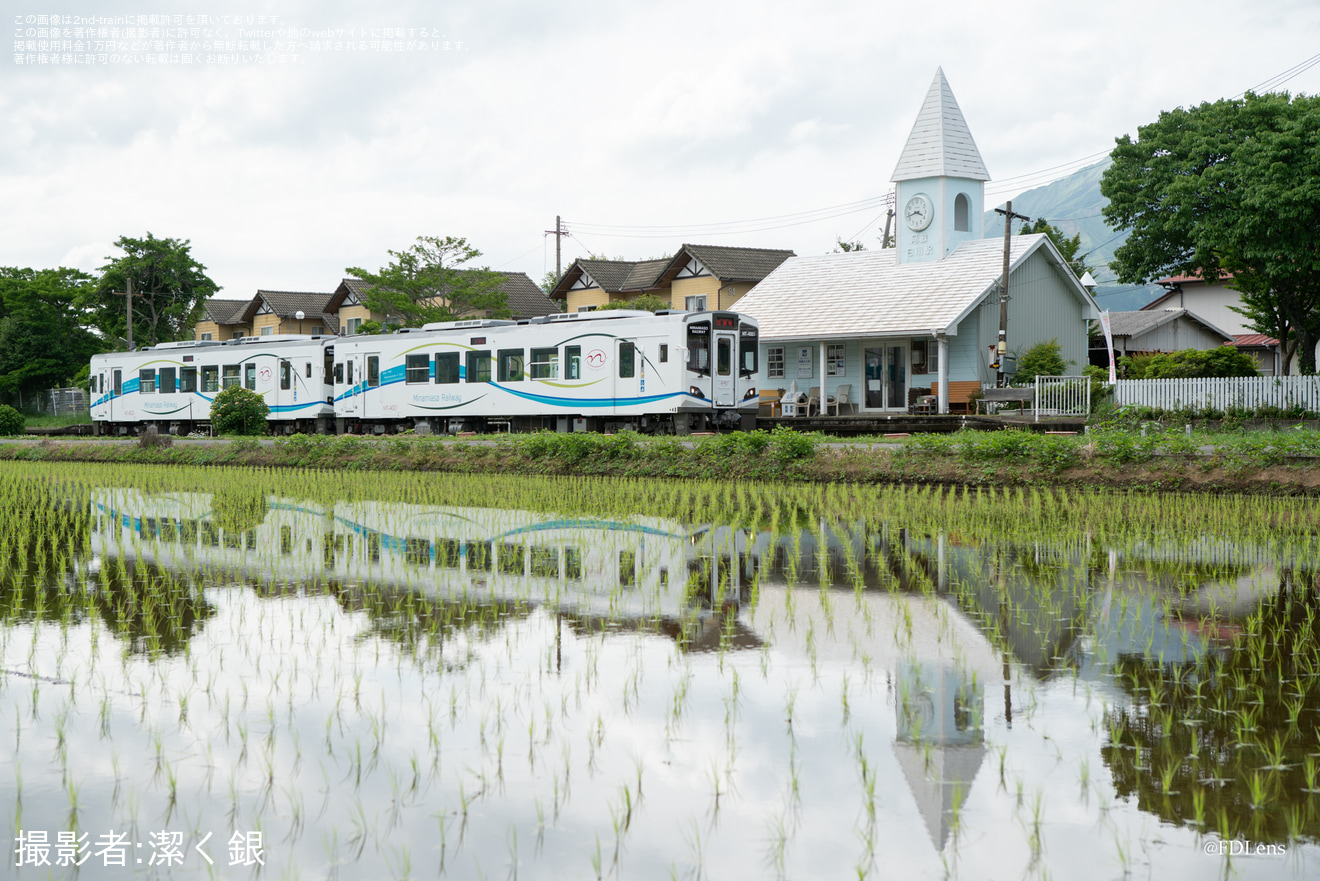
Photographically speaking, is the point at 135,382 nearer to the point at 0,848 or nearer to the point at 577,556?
the point at 577,556

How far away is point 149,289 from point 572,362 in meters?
40.1

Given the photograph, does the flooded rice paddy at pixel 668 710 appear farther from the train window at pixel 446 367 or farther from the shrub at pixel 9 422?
the shrub at pixel 9 422

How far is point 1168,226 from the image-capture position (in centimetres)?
2569

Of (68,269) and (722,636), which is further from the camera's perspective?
(68,269)

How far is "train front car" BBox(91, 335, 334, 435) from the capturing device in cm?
3478

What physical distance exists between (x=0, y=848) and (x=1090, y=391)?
26.6 meters

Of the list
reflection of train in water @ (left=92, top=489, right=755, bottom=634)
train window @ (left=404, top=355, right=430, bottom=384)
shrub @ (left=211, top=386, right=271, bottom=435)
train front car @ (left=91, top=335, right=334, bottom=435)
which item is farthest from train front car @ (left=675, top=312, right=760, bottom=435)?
shrub @ (left=211, top=386, right=271, bottom=435)

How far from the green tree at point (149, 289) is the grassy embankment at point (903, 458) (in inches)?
1535

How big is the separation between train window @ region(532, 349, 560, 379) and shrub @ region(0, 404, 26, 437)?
23.6 meters

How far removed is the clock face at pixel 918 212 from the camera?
111ft

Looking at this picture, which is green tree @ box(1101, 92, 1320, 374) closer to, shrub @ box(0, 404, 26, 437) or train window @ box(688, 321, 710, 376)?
train window @ box(688, 321, 710, 376)

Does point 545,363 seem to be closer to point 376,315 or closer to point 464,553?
point 464,553

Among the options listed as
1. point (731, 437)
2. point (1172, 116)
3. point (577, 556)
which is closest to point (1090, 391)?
point (1172, 116)

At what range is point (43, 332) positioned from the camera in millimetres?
59500
